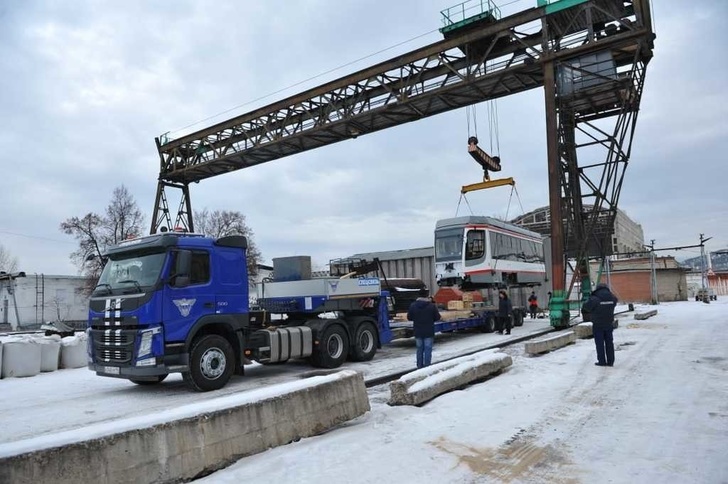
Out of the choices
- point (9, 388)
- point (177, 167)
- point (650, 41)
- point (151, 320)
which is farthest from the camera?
point (177, 167)

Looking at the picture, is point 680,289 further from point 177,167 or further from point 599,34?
point 177,167

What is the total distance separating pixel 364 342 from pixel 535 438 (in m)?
7.08

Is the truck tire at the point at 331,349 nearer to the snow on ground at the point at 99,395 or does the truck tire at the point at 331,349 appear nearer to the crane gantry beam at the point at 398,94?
the snow on ground at the point at 99,395

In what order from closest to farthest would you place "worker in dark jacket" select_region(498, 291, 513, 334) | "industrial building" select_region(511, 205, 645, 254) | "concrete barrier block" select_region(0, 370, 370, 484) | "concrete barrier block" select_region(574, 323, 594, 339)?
1. "concrete barrier block" select_region(0, 370, 370, 484)
2. "concrete barrier block" select_region(574, 323, 594, 339)
3. "worker in dark jacket" select_region(498, 291, 513, 334)
4. "industrial building" select_region(511, 205, 645, 254)

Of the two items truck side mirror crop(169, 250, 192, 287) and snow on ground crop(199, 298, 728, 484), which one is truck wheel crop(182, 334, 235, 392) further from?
snow on ground crop(199, 298, 728, 484)

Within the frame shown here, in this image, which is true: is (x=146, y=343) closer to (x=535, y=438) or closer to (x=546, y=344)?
(x=535, y=438)

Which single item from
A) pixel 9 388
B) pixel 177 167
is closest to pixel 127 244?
pixel 9 388

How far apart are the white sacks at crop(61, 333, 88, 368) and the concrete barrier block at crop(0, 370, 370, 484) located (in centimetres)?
956

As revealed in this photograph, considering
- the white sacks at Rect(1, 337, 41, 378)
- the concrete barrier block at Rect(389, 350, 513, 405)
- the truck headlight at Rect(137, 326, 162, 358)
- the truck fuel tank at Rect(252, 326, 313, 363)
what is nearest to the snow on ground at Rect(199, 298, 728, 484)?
the concrete barrier block at Rect(389, 350, 513, 405)

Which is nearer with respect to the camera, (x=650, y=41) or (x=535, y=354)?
(x=535, y=354)

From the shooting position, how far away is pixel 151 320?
8320mm

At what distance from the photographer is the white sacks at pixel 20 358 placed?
37.4 ft

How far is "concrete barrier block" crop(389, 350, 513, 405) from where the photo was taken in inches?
270

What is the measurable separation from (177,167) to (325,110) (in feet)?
32.3
